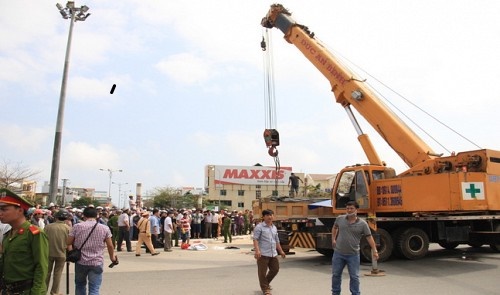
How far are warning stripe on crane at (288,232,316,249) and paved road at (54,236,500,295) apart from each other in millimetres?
490

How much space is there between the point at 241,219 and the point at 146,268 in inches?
631

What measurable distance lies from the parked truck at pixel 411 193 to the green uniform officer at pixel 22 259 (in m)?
9.50

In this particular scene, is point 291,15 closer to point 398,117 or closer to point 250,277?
point 398,117

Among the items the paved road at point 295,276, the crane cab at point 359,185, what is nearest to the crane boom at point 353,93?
the crane cab at point 359,185

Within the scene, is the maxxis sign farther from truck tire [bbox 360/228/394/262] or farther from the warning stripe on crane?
truck tire [bbox 360/228/394/262]

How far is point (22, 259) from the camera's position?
367 centimetres

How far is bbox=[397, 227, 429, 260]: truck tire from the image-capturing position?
12234 mm

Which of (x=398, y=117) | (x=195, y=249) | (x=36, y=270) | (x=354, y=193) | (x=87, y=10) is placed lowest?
(x=195, y=249)

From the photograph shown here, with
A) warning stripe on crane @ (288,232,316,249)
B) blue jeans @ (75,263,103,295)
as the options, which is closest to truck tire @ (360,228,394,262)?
warning stripe on crane @ (288,232,316,249)

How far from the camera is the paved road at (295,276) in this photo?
27.1 feet

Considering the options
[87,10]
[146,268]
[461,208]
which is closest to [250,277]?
[146,268]

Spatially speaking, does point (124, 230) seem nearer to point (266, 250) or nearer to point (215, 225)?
point (215, 225)

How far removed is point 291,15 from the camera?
58.3 feet

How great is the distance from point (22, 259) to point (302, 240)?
988cm
